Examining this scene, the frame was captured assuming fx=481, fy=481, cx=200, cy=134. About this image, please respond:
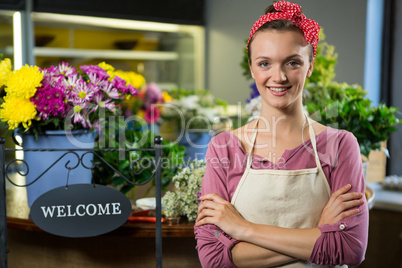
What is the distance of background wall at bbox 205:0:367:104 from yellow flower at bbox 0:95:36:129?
252 centimetres

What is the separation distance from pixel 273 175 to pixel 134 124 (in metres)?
1.03

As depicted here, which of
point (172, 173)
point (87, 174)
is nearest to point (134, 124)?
point (172, 173)

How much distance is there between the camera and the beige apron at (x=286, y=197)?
4.05ft

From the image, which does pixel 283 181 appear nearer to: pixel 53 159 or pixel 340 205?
pixel 340 205

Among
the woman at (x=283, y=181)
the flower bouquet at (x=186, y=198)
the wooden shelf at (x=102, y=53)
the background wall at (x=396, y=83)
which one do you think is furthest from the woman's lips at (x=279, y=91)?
the wooden shelf at (x=102, y=53)

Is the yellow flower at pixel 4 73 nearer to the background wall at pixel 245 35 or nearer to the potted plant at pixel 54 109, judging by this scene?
the potted plant at pixel 54 109

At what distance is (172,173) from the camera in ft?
6.34

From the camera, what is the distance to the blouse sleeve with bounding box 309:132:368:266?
117 centimetres

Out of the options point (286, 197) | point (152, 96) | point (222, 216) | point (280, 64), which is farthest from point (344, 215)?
point (152, 96)

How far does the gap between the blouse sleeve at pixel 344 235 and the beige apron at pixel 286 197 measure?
0.04 metres

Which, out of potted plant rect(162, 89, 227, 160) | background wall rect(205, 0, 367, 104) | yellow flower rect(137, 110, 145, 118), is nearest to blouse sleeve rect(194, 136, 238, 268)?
potted plant rect(162, 89, 227, 160)

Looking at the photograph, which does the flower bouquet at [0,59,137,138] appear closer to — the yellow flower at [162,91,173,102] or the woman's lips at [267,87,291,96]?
the woman's lips at [267,87,291,96]

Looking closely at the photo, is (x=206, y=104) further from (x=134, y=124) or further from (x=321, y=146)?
(x=321, y=146)

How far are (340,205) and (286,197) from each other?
0.44 feet
